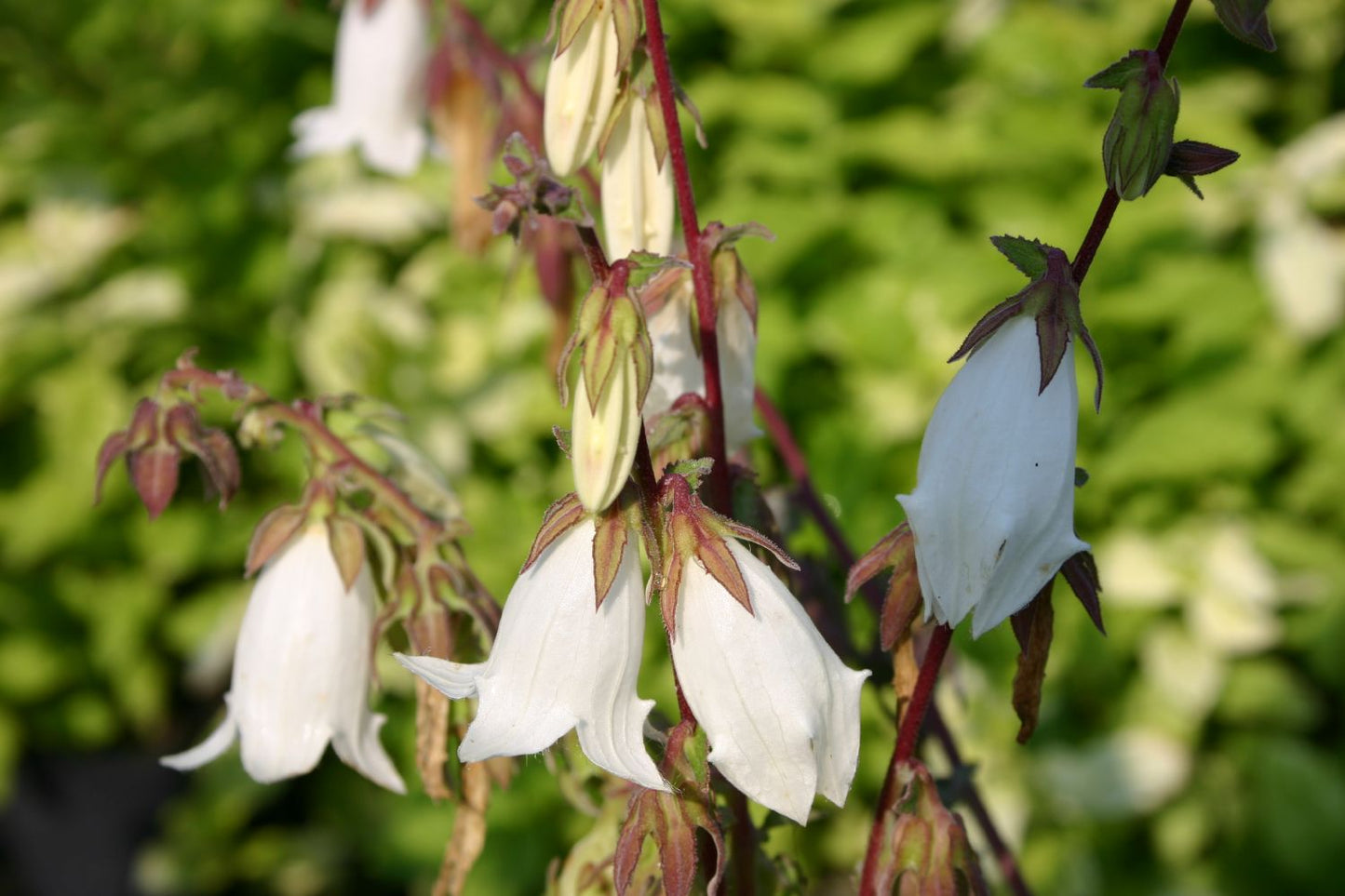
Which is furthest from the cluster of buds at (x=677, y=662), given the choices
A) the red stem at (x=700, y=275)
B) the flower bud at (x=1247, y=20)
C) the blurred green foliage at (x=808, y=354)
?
the blurred green foliage at (x=808, y=354)

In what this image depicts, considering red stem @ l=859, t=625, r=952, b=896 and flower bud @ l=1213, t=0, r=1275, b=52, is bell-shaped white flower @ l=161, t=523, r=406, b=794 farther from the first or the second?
flower bud @ l=1213, t=0, r=1275, b=52

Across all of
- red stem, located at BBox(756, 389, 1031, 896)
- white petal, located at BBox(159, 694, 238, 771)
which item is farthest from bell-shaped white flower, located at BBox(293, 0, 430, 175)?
white petal, located at BBox(159, 694, 238, 771)

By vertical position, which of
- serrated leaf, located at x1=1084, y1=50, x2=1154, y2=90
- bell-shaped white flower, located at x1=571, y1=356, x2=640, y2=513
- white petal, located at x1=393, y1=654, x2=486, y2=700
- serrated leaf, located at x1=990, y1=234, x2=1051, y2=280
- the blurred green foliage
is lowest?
the blurred green foliage

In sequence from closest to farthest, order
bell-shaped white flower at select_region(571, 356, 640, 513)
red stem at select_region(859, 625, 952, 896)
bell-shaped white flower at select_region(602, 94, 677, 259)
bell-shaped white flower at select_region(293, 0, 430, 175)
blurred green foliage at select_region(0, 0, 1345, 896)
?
1. bell-shaped white flower at select_region(571, 356, 640, 513)
2. red stem at select_region(859, 625, 952, 896)
3. bell-shaped white flower at select_region(602, 94, 677, 259)
4. bell-shaped white flower at select_region(293, 0, 430, 175)
5. blurred green foliage at select_region(0, 0, 1345, 896)

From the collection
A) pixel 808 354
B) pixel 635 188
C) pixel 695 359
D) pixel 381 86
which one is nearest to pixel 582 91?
pixel 635 188

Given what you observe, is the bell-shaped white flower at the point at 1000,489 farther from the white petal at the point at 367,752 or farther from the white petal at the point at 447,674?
the white petal at the point at 367,752

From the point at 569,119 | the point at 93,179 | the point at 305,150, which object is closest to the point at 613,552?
the point at 569,119

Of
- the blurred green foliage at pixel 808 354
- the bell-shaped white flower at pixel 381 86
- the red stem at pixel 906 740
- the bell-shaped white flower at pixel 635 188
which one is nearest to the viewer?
the red stem at pixel 906 740
